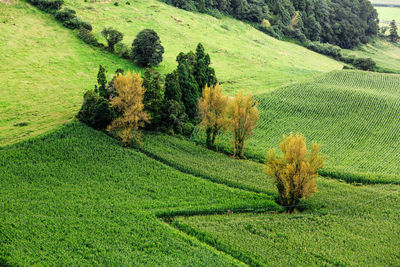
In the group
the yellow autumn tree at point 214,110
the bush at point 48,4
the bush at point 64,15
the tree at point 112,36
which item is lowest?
the yellow autumn tree at point 214,110

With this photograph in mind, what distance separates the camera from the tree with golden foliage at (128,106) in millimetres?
60719

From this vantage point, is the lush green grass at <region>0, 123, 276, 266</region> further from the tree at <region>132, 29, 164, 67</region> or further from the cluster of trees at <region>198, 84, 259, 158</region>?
the tree at <region>132, 29, 164, 67</region>

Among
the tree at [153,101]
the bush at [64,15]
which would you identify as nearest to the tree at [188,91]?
the tree at [153,101]

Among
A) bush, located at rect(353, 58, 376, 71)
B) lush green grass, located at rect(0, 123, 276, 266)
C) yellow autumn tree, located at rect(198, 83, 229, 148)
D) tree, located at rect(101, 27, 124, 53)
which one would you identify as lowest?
lush green grass, located at rect(0, 123, 276, 266)

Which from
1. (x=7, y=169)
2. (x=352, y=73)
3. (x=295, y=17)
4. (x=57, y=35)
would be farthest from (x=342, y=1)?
(x=7, y=169)

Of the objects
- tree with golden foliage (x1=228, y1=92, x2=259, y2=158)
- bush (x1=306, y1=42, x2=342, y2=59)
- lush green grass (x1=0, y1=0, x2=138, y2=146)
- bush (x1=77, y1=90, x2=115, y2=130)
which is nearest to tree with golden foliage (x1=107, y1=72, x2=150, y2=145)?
bush (x1=77, y1=90, x2=115, y2=130)

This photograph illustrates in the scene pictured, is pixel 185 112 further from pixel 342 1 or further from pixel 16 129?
pixel 342 1

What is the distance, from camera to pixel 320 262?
40.9m

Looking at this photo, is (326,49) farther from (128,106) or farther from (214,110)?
(128,106)

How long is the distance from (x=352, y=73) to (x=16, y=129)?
94.1 metres

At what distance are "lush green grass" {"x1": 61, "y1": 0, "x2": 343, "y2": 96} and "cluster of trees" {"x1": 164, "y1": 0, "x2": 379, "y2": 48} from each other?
1353 cm

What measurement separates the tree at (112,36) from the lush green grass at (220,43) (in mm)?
4218

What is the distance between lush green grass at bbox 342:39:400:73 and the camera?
147 meters

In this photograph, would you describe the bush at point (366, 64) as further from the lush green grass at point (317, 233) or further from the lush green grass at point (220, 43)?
the lush green grass at point (317, 233)
